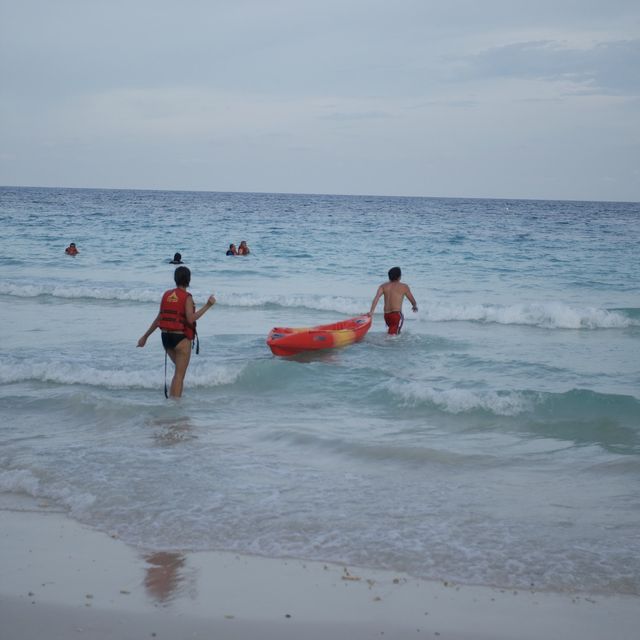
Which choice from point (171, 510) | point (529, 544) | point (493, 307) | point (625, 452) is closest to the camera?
point (529, 544)

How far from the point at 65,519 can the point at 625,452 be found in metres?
4.87

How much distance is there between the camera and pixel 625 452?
23.1 ft

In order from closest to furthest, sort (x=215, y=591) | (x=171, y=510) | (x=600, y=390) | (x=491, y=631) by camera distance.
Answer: (x=491, y=631)
(x=215, y=591)
(x=171, y=510)
(x=600, y=390)

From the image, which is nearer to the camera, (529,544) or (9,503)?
(529,544)

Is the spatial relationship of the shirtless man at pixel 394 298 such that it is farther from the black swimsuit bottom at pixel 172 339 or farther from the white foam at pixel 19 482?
the white foam at pixel 19 482

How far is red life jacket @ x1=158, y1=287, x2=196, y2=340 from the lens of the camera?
7988 mm

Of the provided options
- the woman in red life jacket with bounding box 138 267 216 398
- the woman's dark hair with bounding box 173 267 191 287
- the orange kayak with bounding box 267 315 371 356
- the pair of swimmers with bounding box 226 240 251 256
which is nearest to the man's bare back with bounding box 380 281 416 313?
the orange kayak with bounding box 267 315 371 356

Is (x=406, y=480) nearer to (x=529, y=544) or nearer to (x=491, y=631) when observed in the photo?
(x=529, y=544)

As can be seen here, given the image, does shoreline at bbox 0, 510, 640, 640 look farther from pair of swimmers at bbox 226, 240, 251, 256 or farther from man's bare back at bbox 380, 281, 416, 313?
pair of swimmers at bbox 226, 240, 251, 256

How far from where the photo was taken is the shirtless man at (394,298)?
484 inches

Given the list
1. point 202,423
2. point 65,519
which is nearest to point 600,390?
point 202,423

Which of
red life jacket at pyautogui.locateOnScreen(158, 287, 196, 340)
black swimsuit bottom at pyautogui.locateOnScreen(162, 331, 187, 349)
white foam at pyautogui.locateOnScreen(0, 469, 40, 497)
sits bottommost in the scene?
white foam at pyautogui.locateOnScreen(0, 469, 40, 497)

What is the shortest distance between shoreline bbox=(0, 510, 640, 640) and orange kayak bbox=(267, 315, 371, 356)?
648 cm

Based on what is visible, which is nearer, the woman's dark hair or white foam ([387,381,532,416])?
the woman's dark hair
